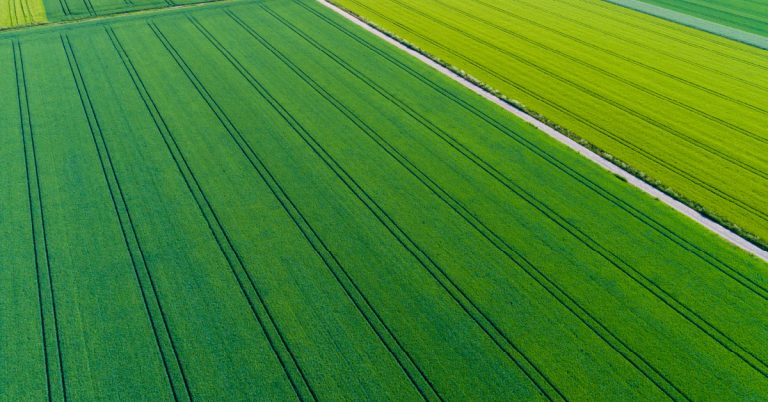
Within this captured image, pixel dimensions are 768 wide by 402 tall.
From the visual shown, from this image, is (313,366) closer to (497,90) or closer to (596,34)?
(497,90)

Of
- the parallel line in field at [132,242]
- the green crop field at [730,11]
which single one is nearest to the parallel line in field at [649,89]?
the green crop field at [730,11]

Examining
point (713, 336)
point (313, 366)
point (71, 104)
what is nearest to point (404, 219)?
point (313, 366)

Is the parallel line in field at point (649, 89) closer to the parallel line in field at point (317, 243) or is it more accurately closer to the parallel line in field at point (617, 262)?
the parallel line in field at point (617, 262)

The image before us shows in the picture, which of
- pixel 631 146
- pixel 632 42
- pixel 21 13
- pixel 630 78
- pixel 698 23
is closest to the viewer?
pixel 631 146

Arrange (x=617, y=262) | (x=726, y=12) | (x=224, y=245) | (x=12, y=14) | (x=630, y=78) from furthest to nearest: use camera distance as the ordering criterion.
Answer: (x=726, y=12)
(x=12, y=14)
(x=630, y=78)
(x=617, y=262)
(x=224, y=245)

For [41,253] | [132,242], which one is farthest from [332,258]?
[41,253]

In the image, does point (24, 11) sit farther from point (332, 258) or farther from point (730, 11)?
point (730, 11)
